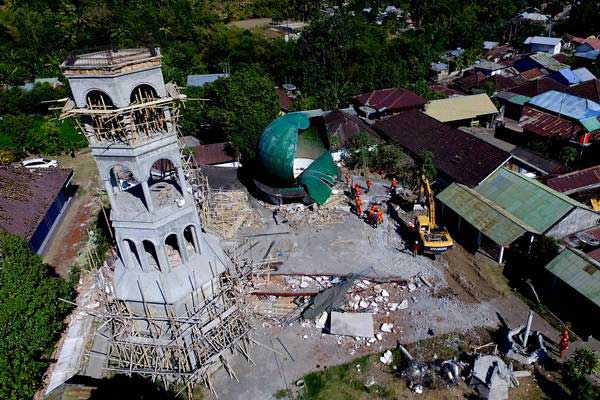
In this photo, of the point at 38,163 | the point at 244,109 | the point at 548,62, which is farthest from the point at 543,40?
the point at 38,163

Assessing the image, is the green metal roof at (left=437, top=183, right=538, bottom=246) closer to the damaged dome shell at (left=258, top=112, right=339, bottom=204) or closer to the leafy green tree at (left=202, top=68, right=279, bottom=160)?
the damaged dome shell at (left=258, top=112, right=339, bottom=204)

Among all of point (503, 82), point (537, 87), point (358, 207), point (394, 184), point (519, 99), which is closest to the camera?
point (358, 207)

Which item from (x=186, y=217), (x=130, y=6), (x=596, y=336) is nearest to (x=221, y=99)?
(x=186, y=217)

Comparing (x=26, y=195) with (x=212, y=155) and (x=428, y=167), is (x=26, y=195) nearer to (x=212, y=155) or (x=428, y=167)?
(x=212, y=155)

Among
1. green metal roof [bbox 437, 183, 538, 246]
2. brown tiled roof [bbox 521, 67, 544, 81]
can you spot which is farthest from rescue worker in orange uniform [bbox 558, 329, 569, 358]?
brown tiled roof [bbox 521, 67, 544, 81]

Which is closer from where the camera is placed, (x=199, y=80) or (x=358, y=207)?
(x=358, y=207)

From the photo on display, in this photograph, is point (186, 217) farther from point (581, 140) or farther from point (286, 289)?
point (581, 140)

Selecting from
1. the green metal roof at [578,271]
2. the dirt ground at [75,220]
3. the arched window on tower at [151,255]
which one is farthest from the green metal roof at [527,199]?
the dirt ground at [75,220]
